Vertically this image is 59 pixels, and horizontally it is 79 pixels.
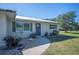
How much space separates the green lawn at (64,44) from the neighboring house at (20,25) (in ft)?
2.98

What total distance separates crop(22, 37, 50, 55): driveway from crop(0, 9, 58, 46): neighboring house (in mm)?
657

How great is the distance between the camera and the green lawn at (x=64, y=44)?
891 cm

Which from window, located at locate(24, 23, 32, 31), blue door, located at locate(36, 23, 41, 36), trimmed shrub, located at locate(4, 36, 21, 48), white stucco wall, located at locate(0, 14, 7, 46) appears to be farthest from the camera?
window, located at locate(24, 23, 32, 31)

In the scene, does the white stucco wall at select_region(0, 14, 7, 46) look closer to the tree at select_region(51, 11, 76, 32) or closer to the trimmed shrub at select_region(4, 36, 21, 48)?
the trimmed shrub at select_region(4, 36, 21, 48)

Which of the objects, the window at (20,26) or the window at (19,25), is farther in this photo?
the window at (19,25)

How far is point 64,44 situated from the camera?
9391 millimetres


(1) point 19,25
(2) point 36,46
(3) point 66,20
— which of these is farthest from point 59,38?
(1) point 19,25

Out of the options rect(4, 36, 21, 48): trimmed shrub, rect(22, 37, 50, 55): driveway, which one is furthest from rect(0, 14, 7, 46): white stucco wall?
rect(22, 37, 50, 55): driveway

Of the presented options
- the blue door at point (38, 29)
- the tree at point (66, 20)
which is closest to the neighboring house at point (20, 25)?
the blue door at point (38, 29)

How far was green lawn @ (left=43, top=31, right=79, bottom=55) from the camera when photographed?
8.91 m

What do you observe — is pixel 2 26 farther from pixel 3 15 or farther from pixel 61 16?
pixel 61 16

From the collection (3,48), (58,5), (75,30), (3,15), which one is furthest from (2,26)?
(75,30)

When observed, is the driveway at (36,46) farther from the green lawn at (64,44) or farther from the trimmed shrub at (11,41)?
the trimmed shrub at (11,41)
